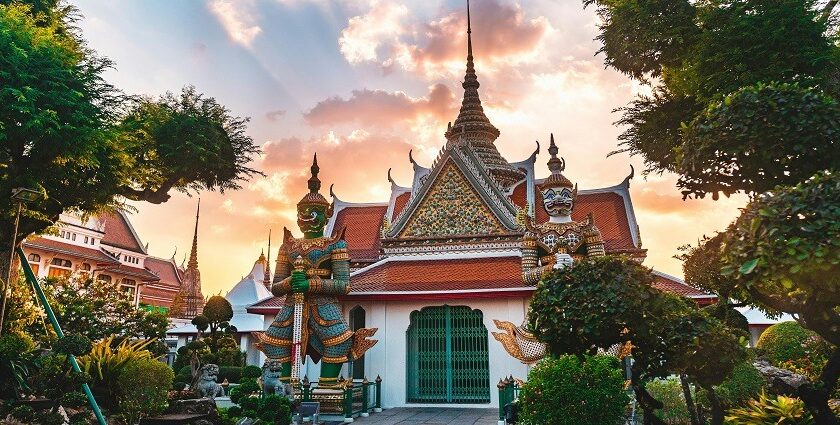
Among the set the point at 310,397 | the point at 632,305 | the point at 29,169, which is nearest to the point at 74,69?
the point at 29,169

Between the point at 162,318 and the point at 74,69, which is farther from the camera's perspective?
the point at 162,318

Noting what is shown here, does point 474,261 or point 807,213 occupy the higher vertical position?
point 474,261

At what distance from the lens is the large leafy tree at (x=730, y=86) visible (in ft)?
19.0

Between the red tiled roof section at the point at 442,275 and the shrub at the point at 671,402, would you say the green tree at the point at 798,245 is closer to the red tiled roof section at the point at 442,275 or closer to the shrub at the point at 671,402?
the shrub at the point at 671,402

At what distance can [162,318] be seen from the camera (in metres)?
16.0

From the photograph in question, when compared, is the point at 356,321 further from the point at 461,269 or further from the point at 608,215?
the point at 608,215

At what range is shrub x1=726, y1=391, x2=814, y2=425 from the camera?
6.34 metres

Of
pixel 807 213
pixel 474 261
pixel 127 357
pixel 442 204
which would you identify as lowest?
pixel 127 357

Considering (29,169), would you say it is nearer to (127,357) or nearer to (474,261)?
(127,357)

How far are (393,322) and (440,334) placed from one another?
115 cm

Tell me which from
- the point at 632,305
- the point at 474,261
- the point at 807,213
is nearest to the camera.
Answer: the point at 807,213

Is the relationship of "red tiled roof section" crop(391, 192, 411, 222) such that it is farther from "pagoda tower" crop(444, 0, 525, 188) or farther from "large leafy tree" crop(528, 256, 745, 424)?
"large leafy tree" crop(528, 256, 745, 424)

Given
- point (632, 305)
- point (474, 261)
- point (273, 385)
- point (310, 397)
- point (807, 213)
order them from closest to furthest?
point (807, 213)
point (632, 305)
point (273, 385)
point (310, 397)
point (474, 261)

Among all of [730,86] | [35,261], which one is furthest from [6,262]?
[35,261]
